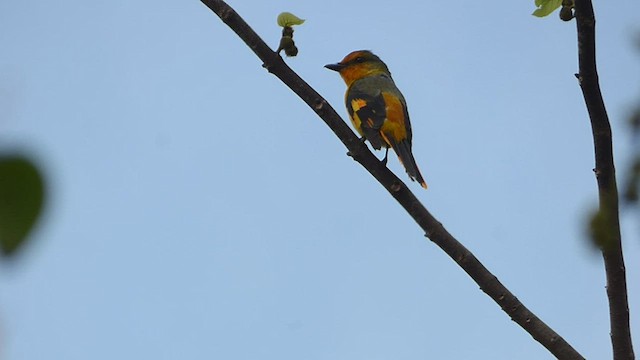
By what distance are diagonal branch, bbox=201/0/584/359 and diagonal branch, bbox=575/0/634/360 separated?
0.25 meters

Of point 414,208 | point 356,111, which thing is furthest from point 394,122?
point 414,208

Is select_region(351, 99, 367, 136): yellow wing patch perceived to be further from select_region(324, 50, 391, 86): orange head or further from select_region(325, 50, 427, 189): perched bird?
select_region(324, 50, 391, 86): orange head

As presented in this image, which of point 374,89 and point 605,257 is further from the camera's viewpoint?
point 374,89

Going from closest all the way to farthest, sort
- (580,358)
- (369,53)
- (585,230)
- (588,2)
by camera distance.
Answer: (585,230)
(588,2)
(580,358)
(369,53)

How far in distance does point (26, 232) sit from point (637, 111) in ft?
3.18

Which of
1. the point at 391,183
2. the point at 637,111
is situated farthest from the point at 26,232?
the point at 391,183

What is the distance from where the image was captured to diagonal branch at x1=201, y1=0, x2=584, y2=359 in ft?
9.40

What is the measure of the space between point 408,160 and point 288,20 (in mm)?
2521

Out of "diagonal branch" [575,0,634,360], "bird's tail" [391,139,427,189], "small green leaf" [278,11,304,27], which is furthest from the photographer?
"bird's tail" [391,139,427,189]

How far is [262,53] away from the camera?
2941mm

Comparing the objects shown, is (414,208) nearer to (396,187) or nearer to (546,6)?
(396,187)

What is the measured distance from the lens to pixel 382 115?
5703 millimetres

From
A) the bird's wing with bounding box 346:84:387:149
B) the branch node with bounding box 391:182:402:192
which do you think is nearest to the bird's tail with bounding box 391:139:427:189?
the bird's wing with bounding box 346:84:387:149

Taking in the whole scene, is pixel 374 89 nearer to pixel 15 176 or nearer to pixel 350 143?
pixel 350 143
